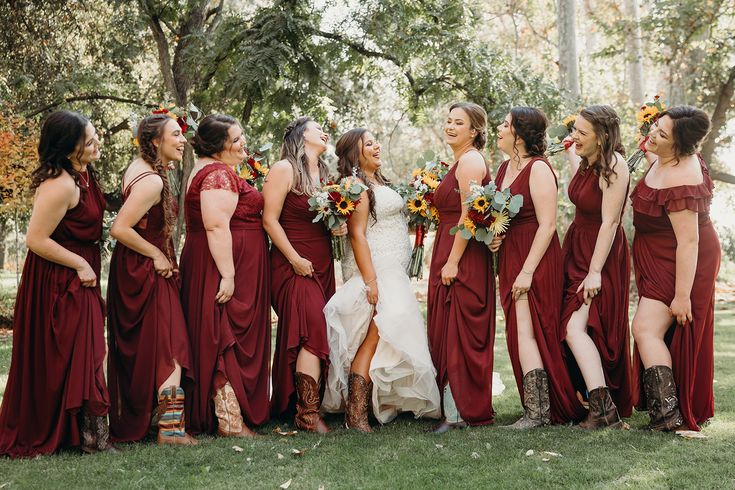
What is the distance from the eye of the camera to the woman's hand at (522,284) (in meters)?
5.66

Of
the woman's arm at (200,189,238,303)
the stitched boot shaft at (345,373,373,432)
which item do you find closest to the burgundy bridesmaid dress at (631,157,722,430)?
the stitched boot shaft at (345,373,373,432)

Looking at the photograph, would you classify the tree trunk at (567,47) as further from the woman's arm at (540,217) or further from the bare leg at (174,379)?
the bare leg at (174,379)

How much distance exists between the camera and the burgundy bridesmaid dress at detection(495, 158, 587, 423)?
5680 millimetres

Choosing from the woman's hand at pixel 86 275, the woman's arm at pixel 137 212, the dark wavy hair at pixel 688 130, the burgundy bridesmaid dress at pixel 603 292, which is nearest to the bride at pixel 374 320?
the burgundy bridesmaid dress at pixel 603 292

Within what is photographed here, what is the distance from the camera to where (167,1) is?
12016 millimetres

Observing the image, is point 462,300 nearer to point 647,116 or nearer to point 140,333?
point 647,116

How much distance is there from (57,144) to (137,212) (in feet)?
2.32

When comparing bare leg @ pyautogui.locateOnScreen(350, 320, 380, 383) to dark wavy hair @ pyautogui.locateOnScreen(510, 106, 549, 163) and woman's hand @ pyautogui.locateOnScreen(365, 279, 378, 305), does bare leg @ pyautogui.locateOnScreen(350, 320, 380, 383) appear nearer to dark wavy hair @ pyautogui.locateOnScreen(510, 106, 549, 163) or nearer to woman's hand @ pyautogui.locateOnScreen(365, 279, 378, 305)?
woman's hand @ pyautogui.locateOnScreen(365, 279, 378, 305)

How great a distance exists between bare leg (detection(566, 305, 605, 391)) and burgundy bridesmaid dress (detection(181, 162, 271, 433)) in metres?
2.48

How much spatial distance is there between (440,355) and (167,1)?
8.85m

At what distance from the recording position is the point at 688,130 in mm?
5281

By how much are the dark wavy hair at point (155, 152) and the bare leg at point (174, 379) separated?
1.06 metres

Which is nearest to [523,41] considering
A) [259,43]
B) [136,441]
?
[259,43]

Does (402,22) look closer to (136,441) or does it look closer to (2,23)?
(2,23)
